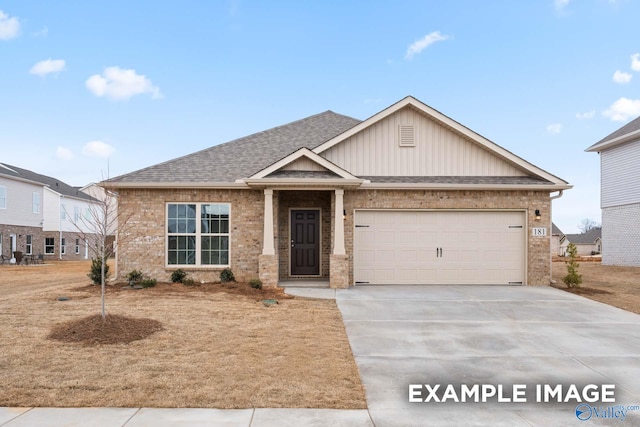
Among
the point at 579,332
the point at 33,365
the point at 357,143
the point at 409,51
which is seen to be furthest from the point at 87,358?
the point at 409,51

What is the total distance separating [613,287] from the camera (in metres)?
13.7

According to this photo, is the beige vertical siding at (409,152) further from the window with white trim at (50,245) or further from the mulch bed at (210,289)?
the window with white trim at (50,245)

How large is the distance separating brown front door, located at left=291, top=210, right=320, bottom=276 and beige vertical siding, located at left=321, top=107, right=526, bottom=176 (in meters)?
2.25

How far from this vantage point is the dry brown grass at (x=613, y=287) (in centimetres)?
1091

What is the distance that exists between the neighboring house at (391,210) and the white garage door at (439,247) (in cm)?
3

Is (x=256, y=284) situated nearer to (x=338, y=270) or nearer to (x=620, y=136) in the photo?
(x=338, y=270)

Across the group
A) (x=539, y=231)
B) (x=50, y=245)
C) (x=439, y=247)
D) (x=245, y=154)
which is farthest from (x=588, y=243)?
(x=50, y=245)

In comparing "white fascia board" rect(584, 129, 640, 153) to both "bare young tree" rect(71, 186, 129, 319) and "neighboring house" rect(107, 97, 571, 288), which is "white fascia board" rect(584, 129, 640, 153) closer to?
"neighboring house" rect(107, 97, 571, 288)

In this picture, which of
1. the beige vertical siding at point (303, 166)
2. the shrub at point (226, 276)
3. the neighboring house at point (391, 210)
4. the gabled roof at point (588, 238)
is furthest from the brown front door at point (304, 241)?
the gabled roof at point (588, 238)

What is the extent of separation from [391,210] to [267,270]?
4472 mm

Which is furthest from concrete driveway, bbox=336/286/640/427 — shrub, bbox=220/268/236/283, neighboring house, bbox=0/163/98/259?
neighboring house, bbox=0/163/98/259

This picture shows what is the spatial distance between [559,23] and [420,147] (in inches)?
324

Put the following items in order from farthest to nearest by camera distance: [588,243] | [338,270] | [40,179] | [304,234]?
[588,243] < [40,179] < [304,234] < [338,270]

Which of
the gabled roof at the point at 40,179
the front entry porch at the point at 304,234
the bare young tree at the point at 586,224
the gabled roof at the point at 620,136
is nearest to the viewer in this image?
the front entry porch at the point at 304,234
